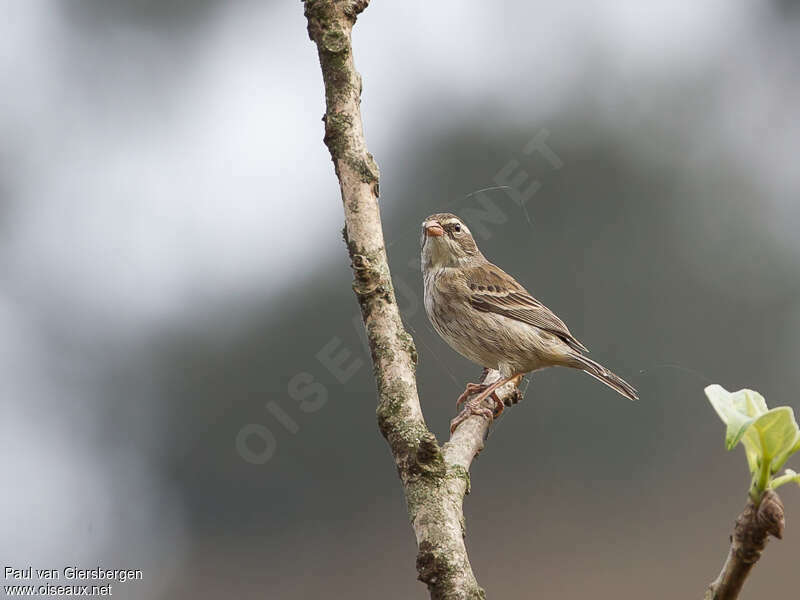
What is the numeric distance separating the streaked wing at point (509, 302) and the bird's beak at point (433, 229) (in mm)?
389

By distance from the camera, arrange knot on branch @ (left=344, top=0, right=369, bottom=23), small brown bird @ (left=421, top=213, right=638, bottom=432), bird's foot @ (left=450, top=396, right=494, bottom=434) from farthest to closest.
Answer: small brown bird @ (left=421, top=213, right=638, bottom=432), bird's foot @ (left=450, top=396, right=494, bottom=434), knot on branch @ (left=344, top=0, right=369, bottom=23)

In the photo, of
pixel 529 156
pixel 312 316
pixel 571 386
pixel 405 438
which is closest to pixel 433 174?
pixel 529 156

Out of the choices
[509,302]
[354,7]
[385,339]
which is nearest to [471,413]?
[385,339]

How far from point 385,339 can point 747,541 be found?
1509mm

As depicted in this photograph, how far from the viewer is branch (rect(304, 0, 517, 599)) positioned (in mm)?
2438

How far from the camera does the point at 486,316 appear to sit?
660 cm

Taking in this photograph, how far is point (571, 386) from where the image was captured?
820 centimetres

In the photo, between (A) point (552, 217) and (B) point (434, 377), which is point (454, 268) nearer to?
(B) point (434, 377)

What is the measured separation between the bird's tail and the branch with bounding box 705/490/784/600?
4650 millimetres

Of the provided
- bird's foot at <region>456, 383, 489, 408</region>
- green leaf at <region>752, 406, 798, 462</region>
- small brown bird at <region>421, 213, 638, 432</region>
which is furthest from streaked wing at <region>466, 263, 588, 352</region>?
green leaf at <region>752, 406, 798, 462</region>

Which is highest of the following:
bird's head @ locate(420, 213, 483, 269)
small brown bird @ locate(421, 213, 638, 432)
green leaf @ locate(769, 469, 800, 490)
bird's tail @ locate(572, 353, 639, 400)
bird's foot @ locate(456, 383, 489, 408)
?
bird's head @ locate(420, 213, 483, 269)

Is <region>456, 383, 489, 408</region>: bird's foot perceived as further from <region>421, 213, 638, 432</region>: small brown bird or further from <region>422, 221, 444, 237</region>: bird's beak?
<region>422, 221, 444, 237</region>: bird's beak

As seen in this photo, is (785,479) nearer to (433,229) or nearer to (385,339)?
(385,339)

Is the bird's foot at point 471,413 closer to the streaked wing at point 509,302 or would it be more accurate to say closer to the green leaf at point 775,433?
the streaked wing at point 509,302
